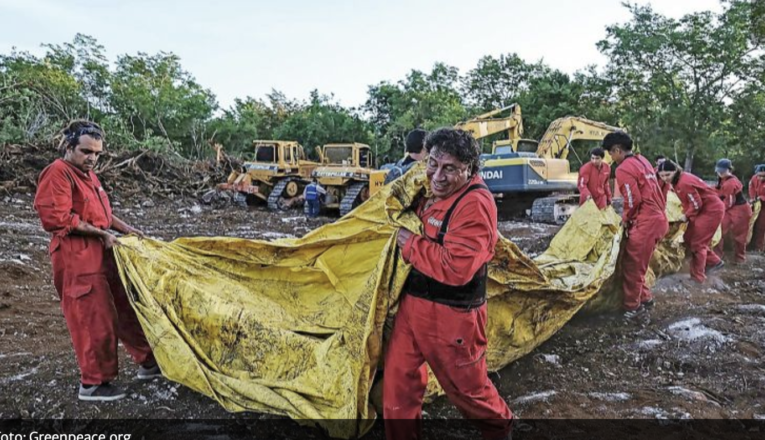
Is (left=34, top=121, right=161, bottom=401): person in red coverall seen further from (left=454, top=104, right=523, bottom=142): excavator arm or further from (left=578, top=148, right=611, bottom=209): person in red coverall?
(left=454, top=104, right=523, bottom=142): excavator arm

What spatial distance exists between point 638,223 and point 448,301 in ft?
10.6

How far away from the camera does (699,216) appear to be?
19.6 ft

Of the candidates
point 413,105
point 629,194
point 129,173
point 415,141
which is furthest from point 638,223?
point 413,105

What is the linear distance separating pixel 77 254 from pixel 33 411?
0.89 m

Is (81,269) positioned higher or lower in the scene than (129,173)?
lower

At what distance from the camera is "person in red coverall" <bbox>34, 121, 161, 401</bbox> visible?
109 inches

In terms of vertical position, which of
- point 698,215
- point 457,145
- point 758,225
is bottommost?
point 758,225

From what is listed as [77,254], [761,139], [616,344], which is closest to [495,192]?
[616,344]

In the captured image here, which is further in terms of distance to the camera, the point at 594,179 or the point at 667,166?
the point at 594,179

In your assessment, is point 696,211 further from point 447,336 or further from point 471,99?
point 471,99

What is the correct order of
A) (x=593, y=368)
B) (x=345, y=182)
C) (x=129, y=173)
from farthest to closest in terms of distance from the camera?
(x=129, y=173) → (x=345, y=182) → (x=593, y=368)

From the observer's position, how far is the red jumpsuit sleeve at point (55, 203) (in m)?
2.72

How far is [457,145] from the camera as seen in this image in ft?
7.13

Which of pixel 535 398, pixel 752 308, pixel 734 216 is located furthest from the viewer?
pixel 734 216
